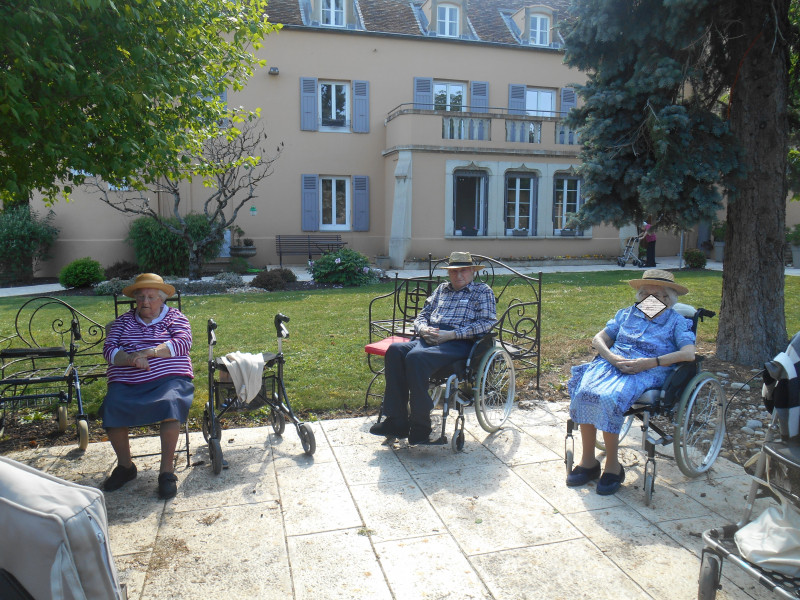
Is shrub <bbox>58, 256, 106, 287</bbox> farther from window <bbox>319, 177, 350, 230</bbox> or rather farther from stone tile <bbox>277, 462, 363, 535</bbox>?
stone tile <bbox>277, 462, 363, 535</bbox>

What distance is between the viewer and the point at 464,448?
4906 millimetres

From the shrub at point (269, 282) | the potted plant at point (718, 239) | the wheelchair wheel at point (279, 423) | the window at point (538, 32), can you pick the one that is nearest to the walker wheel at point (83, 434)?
the wheelchair wheel at point (279, 423)

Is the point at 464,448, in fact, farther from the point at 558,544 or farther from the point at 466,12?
the point at 466,12

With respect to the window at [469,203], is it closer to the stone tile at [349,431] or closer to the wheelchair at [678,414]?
the stone tile at [349,431]

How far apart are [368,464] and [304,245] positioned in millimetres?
15790

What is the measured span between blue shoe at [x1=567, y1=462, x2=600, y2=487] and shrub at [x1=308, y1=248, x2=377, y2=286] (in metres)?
11.3

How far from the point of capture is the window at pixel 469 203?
766 inches

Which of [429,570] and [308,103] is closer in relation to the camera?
[429,570]

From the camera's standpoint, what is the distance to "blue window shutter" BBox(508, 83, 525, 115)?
2108 centimetres

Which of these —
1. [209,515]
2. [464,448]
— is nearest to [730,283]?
[464,448]

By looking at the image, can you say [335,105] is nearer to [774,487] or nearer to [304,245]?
[304,245]

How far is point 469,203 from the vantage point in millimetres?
20656

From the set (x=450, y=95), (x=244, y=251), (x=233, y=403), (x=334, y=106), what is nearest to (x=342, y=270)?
(x=244, y=251)

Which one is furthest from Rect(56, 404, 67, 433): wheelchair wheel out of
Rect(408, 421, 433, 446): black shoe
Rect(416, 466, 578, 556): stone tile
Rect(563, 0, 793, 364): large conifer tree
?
Rect(563, 0, 793, 364): large conifer tree
